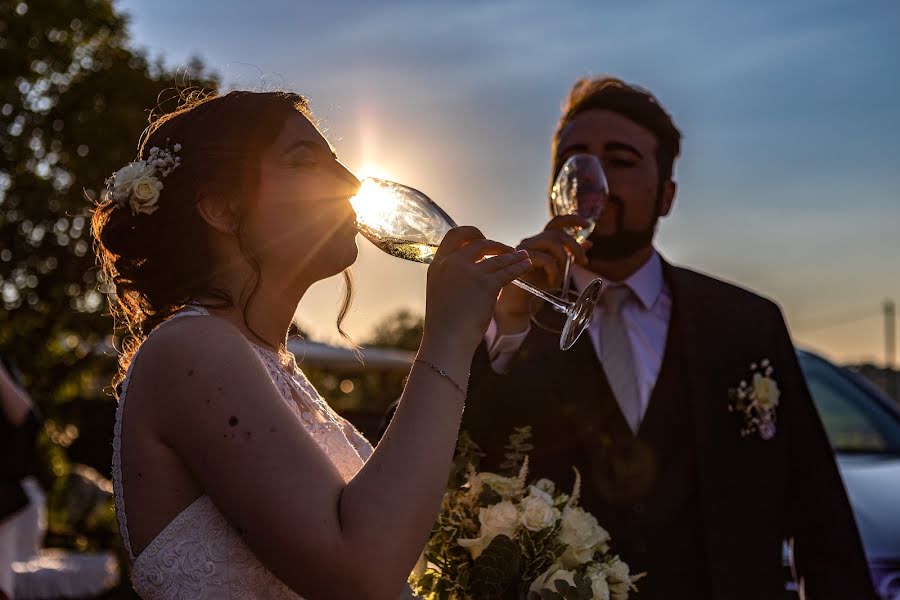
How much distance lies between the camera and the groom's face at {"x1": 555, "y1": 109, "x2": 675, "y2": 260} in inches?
144

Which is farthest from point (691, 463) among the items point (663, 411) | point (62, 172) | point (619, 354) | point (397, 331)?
point (397, 331)

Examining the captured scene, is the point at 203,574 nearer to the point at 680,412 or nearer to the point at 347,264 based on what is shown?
the point at 347,264

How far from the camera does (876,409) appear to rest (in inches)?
260

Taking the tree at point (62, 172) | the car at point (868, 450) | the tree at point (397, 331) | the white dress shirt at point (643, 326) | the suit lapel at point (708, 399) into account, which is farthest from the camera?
the tree at point (397, 331)

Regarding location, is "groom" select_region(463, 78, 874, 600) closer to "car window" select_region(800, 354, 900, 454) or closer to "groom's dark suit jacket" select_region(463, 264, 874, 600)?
"groom's dark suit jacket" select_region(463, 264, 874, 600)

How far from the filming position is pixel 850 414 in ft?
21.5

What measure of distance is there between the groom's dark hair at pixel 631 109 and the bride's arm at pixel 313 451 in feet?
6.29

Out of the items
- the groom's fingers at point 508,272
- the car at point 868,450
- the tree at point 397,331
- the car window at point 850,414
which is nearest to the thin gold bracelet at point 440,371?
the groom's fingers at point 508,272

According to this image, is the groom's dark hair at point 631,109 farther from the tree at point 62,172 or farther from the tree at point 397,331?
the tree at point 397,331

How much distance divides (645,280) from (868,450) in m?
3.24

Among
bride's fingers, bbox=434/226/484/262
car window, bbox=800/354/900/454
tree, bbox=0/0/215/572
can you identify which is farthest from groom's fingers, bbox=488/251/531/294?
tree, bbox=0/0/215/572

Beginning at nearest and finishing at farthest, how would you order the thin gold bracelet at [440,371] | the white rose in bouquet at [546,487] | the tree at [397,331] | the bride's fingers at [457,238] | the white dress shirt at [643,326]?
the thin gold bracelet at [440,371], the bride's fingers at [457,238], the white rose in bouquet at [546,487], the white dress shirt at [643,326], the tree at [397,331]

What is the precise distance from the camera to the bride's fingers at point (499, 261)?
6.37 feet

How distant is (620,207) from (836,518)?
1.26 metres
